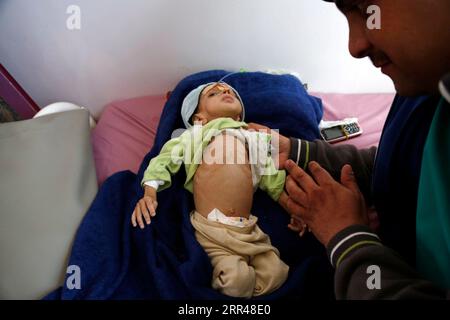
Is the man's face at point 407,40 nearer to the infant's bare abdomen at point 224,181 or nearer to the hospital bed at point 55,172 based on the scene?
the infant's bare abdomen at point 224,181

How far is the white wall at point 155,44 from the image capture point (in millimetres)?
1308

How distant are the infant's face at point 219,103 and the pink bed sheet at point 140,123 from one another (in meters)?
0.31

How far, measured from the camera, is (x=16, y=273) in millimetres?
891

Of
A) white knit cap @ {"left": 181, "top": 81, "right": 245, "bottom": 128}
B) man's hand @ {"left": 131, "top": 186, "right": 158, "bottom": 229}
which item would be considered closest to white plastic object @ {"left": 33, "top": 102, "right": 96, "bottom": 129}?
white knit cap @ {"left": 181, "top": 81, "right": 245, "bottom": 128}

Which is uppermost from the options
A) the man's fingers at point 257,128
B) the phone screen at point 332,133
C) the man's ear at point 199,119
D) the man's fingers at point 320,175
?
the man's ear at point 199,119

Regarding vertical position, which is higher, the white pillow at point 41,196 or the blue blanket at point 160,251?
the white pillow at point 41,196

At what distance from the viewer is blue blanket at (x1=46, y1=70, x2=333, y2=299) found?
90 cm

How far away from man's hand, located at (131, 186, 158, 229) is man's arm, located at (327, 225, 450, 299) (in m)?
0.50

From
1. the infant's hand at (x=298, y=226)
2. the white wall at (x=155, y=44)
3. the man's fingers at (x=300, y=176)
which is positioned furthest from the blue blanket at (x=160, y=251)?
the white wall at (x=155, y=44)

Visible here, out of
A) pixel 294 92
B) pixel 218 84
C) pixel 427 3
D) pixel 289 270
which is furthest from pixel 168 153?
pixel 427 3

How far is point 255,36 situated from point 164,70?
1.40 ft

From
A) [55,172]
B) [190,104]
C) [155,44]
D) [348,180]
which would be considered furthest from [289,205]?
[155,44]

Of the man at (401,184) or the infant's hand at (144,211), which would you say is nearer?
the man at (401,184)
